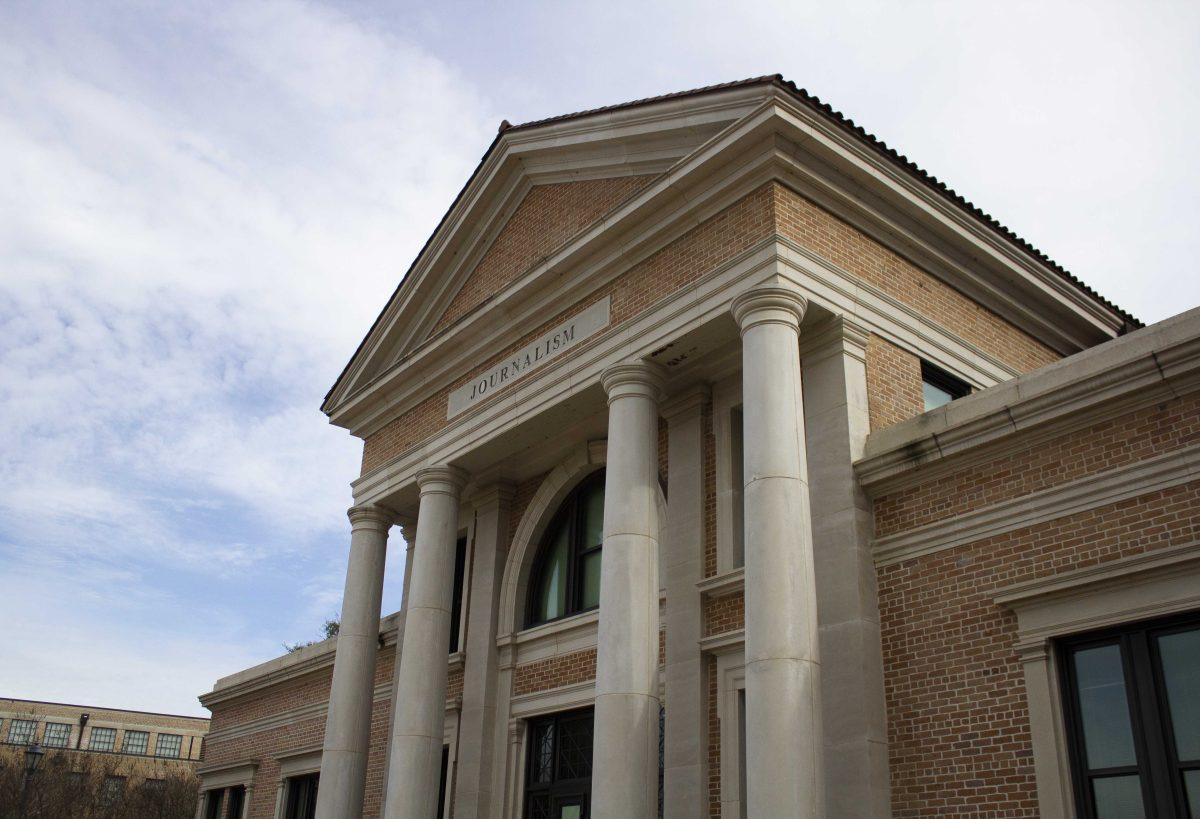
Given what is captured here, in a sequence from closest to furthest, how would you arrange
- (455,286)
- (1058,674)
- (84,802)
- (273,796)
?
1. (1058,674)
2. (455,286)
3. (273,796)
4. (84,802)

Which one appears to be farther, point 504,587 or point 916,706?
point 504,587

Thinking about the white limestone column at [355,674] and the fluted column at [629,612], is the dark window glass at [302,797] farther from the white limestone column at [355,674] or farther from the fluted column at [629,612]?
the fluted column at [629,612]

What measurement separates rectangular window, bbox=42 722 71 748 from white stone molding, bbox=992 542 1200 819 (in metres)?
82.7

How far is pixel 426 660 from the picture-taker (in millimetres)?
15742

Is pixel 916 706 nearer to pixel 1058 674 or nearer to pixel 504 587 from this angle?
pixel 1058 674

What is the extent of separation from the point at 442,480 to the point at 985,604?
8797 mm

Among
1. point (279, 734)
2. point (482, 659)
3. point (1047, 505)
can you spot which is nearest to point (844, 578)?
point (1047, 505)

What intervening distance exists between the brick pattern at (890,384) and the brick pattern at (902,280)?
73 centimetres

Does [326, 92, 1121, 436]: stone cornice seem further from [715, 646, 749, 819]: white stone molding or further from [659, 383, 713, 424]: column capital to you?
[715, 646, 749, 819]: white stone molding

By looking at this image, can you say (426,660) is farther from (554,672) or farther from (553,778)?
(553,778)

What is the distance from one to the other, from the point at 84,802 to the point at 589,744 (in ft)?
135

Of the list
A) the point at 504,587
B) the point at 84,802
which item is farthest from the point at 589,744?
the point at 84,802

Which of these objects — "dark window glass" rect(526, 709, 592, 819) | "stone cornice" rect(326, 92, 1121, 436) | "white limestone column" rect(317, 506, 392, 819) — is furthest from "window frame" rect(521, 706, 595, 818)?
"stone cornice" rect(326, 92, 1121, 436)

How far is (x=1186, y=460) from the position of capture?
9469mm
